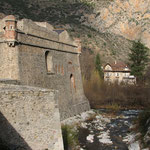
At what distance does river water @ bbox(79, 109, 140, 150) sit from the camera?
48.2 feet

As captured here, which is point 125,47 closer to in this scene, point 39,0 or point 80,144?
point 39,0

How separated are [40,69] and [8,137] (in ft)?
29.7

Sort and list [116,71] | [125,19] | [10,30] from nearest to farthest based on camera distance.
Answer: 1. [10,30]
2. [116,71]
3. [125,19]

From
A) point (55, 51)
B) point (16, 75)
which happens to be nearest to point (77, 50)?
point (55, 51)

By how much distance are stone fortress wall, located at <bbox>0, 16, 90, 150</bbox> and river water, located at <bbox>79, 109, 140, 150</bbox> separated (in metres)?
2.50

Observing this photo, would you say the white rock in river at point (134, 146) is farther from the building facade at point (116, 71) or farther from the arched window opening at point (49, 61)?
the building facade at point (116, 71)

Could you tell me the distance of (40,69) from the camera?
59.2 ft

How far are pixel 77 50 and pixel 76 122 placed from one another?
8913 mm

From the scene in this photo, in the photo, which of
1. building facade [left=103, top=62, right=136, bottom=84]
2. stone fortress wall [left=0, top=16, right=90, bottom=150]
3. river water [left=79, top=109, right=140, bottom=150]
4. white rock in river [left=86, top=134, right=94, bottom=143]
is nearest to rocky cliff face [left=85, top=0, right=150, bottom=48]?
building facade [left=103, top=62, right=136, bottom=84]

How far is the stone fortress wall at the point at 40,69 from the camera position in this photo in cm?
1086

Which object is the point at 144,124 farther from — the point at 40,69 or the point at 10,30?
the point at 10,30

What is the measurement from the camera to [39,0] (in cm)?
7581

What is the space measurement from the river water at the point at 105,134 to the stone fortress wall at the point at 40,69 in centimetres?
250

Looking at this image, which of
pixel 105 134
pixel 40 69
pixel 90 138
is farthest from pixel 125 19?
pixel 90 138
